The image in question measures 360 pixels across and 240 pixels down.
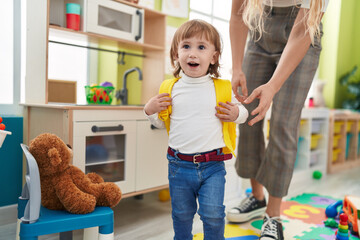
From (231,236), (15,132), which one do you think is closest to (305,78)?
(231,236)

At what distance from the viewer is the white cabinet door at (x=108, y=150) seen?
143 centimetres

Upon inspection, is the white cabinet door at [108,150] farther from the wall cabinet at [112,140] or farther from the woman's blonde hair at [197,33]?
the woman's blonde hair at [197,33]

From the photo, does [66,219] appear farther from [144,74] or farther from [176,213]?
[144,74]

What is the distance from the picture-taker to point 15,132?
1626 millimetres

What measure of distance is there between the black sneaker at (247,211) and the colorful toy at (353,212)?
0.42 metres

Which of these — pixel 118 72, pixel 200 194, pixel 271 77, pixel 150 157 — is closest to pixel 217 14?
pixel 118 72

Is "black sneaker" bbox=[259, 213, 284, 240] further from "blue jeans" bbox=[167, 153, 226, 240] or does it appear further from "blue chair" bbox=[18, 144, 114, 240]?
"blue chair" bbox=[18, 144, 114, 240]

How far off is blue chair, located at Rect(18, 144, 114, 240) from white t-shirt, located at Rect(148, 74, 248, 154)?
1.07ft

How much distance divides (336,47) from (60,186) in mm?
3895

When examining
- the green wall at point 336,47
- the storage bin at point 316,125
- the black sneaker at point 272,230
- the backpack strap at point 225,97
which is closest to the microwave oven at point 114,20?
the backpack strap at point 225,97

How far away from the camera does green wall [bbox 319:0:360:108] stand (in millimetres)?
4051

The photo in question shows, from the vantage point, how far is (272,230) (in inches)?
56.0

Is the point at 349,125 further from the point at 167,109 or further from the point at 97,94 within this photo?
the point at 167,109

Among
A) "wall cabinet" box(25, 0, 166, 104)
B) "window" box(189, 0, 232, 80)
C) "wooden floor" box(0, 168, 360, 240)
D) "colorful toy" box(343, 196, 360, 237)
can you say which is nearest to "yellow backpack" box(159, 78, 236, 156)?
"wooden floor" box(0, 168, 360, 240)
